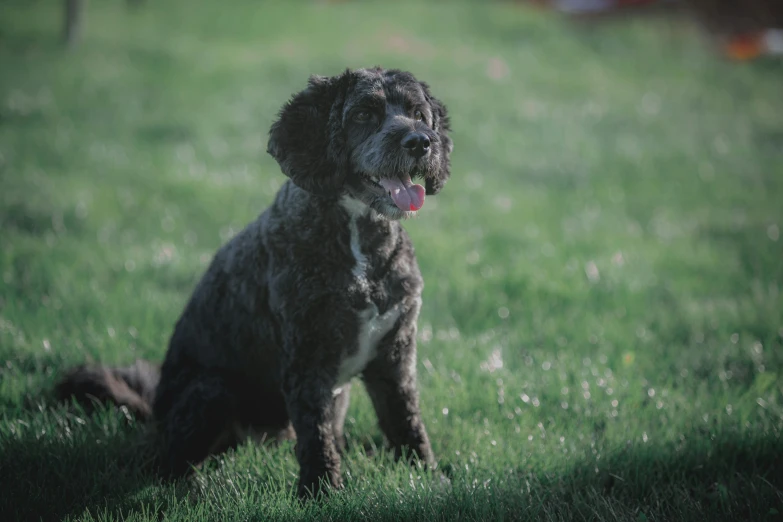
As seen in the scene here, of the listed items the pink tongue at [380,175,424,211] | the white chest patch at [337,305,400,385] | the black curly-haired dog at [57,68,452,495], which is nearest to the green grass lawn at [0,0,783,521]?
the black curly-haired dog at [57,68,452,495]

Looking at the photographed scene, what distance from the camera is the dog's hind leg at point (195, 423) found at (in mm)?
3740

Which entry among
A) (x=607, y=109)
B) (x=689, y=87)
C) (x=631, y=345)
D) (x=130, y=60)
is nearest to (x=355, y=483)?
(x=631, y=345)

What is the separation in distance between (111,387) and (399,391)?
1699 mm

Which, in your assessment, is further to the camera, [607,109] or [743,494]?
[607,109]

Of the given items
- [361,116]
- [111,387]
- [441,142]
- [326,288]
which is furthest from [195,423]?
[441,142]

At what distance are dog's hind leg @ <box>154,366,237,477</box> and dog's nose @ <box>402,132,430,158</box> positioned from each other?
155 centimetres

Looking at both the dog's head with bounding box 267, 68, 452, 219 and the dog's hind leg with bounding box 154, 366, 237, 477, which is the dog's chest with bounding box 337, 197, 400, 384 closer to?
the dog's head with bounding box 267, 68, 452, 219

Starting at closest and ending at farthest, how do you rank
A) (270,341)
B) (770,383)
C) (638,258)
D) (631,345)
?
(270,341) → (770,383) → (631,345) → (638,258)

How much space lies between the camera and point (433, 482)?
11.6 feet

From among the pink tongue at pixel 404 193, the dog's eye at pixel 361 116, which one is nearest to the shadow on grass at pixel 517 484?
the pink tongue at pixel 404 193

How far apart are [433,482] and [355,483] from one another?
382 mm

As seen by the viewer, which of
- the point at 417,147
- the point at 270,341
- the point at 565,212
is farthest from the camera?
the point at 565,212

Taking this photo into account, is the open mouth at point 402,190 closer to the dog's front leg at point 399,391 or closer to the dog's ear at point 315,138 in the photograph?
the dog's ear at point 315,138

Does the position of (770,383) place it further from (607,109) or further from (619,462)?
(607,109)
